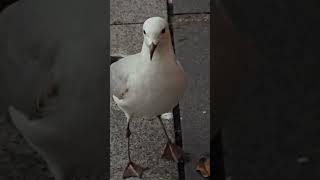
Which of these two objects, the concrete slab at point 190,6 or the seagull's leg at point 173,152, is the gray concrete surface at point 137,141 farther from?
the concrete slab at point 190,6

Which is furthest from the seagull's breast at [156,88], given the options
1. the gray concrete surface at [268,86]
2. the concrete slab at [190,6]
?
the concrete slab at [190,6]

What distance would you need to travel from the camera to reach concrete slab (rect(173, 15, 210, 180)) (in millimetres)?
2660

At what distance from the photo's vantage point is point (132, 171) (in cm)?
253

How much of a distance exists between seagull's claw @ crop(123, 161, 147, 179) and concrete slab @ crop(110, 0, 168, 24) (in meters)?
1.22

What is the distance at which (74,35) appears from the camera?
118 centimetres

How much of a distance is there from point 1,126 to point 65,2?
347 millimetres

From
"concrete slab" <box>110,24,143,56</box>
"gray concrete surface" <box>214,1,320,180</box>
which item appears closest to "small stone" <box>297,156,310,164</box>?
"gray concrete surface" <box>214,1,320,180</box>

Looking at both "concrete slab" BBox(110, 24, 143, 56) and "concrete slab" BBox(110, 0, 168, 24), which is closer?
"concrete slab" BBox(110, 24, 143, 56)

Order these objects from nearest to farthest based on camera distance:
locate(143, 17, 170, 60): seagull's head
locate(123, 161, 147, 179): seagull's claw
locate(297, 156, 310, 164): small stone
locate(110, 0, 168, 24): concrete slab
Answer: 1. locate(297, 156, 310, 164): small stone
2. locate(143, 17, 170, 60): seagull's head
3. locate(123, 161, 147, 179): seagull's claw
4. locate(110, 0, 168, 24): concrete slab

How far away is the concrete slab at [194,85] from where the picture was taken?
266 centimetres

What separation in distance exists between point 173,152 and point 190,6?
4.47 ft

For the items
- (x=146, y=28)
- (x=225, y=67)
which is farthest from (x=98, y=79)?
(x=146, y=28)

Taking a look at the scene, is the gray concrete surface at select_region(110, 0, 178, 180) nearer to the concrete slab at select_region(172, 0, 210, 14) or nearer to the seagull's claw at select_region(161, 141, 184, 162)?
the seagull's claw at select_region(161, 141, 184, 162)

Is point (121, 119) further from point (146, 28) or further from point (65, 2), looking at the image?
point (65, 2)
